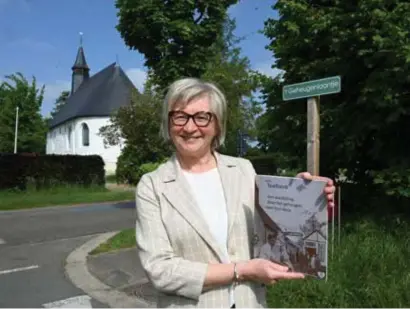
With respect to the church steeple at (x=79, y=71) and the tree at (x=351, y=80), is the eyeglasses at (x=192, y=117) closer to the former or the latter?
the tree at (x=351, y=80)

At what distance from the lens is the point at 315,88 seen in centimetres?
283

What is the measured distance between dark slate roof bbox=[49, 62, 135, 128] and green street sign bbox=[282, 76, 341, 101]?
41.5 metres

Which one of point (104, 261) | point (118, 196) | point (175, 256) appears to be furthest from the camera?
point (118, 196)

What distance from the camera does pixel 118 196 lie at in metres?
18.7

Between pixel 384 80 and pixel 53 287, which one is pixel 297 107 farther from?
pixel 53 287

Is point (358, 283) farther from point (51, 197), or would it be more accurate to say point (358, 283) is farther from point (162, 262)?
point (51, 197)

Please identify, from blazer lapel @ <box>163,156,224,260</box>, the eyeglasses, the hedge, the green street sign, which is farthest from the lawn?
the hedge

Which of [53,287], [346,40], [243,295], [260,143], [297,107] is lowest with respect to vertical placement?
[53,287]

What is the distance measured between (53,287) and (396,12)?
5.70m

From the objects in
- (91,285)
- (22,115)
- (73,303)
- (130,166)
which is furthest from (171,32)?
(22,115)

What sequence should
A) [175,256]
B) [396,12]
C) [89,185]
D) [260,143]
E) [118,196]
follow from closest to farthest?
1. [175,256]
2. [396,12]
3. [260,143]
4. [118,196]
5. [89,185]

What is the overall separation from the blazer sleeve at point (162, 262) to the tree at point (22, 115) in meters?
43.6

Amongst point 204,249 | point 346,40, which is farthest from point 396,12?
point 204,249

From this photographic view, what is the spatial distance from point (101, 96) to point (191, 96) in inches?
1926
